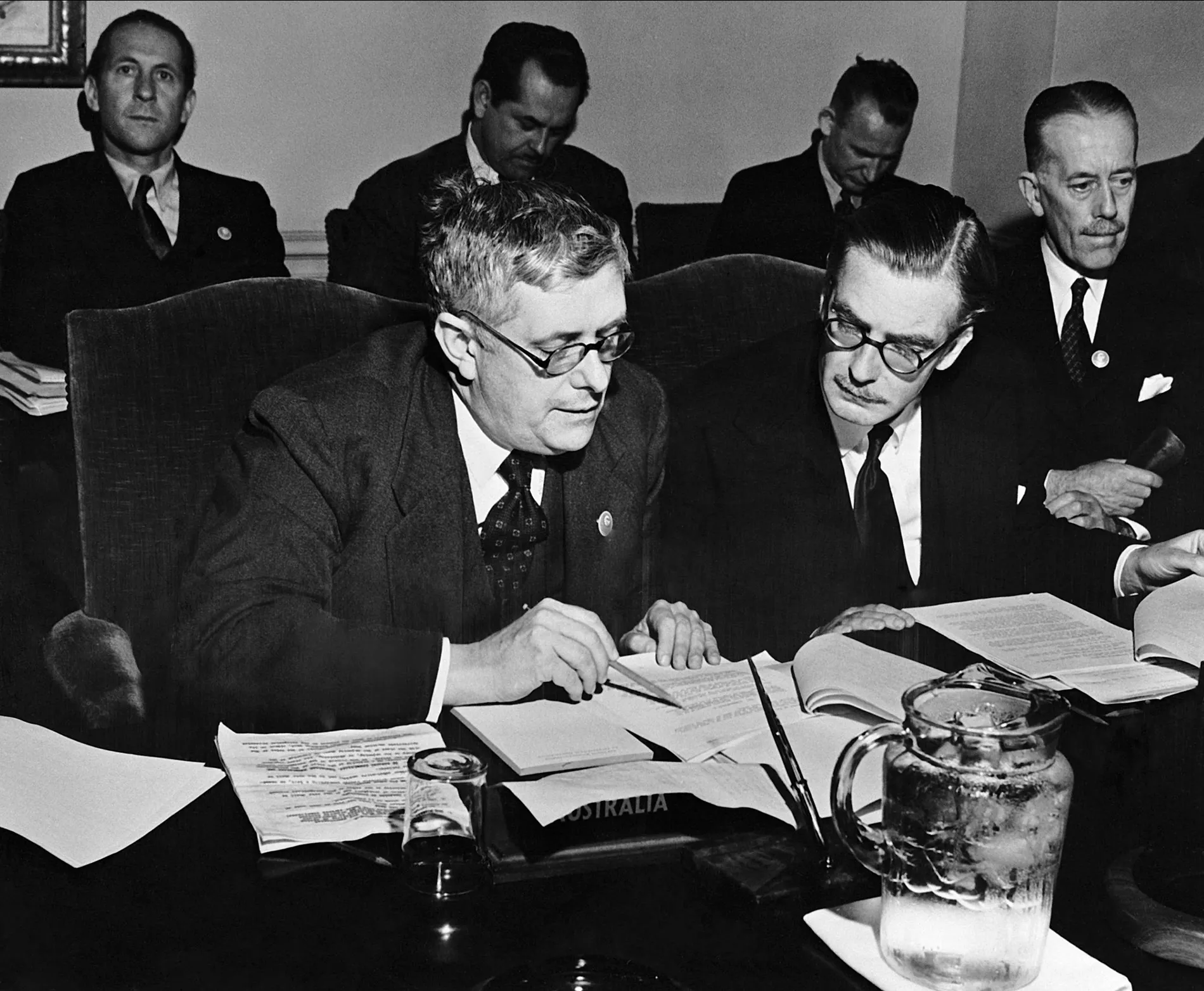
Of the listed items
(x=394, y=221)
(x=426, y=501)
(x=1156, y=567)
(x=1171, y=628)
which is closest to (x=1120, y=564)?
(x=1156, y=567)

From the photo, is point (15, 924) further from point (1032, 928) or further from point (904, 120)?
point (904, 120)

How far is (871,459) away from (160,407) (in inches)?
38.6

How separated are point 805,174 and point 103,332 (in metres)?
1.31

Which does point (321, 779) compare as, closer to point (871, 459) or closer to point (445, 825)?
point (445, 825)

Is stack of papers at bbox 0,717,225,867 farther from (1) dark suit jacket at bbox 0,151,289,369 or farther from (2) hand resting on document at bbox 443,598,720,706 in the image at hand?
(1) dark suit jacket at bbox 0,151,289,369

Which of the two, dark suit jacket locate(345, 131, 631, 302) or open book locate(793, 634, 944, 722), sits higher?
dark suit jacket locate(345, 131, 631, 302)

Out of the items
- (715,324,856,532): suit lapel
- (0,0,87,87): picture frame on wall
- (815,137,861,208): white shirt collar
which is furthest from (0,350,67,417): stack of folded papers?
(815,137,861,208): white shirt collar

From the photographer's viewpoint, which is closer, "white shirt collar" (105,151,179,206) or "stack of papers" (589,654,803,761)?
"stack of papers" (589,654,803,761)

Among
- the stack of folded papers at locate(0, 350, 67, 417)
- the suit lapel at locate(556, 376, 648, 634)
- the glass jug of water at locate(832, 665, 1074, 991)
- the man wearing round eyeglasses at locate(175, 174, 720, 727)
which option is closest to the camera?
the glass jug of water at locate(832, 665, 1074, 991)

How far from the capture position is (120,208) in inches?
82.4

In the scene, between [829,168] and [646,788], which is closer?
[646,788]

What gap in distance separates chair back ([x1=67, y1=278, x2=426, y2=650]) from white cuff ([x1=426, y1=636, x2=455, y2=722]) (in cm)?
45

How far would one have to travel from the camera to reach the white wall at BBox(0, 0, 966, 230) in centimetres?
216

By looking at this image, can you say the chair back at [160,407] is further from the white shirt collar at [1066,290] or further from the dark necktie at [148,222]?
the white shirt collar at [1066,290]
